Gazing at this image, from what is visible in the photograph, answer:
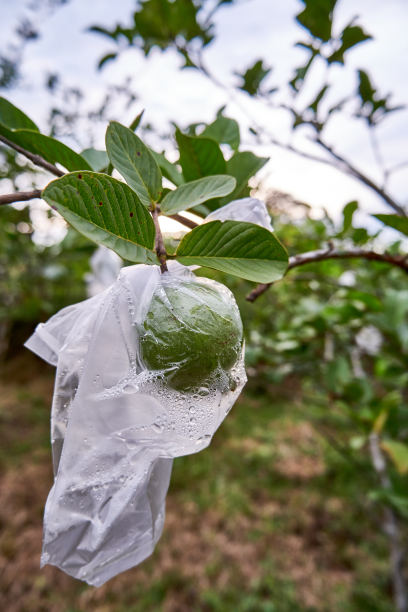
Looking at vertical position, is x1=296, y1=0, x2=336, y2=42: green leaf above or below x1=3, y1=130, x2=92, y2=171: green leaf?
above

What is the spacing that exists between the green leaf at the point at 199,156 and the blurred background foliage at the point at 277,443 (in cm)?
11

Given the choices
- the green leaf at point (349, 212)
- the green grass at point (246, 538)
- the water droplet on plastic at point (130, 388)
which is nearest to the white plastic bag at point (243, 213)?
the water droplet on plastic at point (130, 388)

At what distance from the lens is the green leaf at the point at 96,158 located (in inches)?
22.0

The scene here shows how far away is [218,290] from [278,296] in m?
1.88

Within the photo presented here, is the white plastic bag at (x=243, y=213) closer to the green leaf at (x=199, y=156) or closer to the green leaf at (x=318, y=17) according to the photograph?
the green leaf at (x=199, y=156)

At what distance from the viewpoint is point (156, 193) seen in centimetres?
45

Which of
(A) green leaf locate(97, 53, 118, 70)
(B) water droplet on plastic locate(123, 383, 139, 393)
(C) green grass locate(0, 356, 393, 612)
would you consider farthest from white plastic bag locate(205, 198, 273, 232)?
(C) green grass locate(0, 356, 393, 612)

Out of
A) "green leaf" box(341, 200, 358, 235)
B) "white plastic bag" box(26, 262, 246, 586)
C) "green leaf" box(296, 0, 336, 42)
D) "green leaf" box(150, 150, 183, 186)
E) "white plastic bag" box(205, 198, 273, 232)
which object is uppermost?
"green leaf" box(296, 0, 336, 42)

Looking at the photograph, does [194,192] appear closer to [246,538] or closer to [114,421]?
[114,421]

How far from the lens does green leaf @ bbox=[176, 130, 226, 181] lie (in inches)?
20.4

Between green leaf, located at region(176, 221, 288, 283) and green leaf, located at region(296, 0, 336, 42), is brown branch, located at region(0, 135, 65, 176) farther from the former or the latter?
green leaf, located at region(296, 0, 336, 42)

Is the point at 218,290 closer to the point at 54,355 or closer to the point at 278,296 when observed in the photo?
the point at 54,355

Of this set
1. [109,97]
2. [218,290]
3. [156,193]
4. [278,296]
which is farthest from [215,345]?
[278,296]

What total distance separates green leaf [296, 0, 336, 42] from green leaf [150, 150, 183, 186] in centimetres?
39
